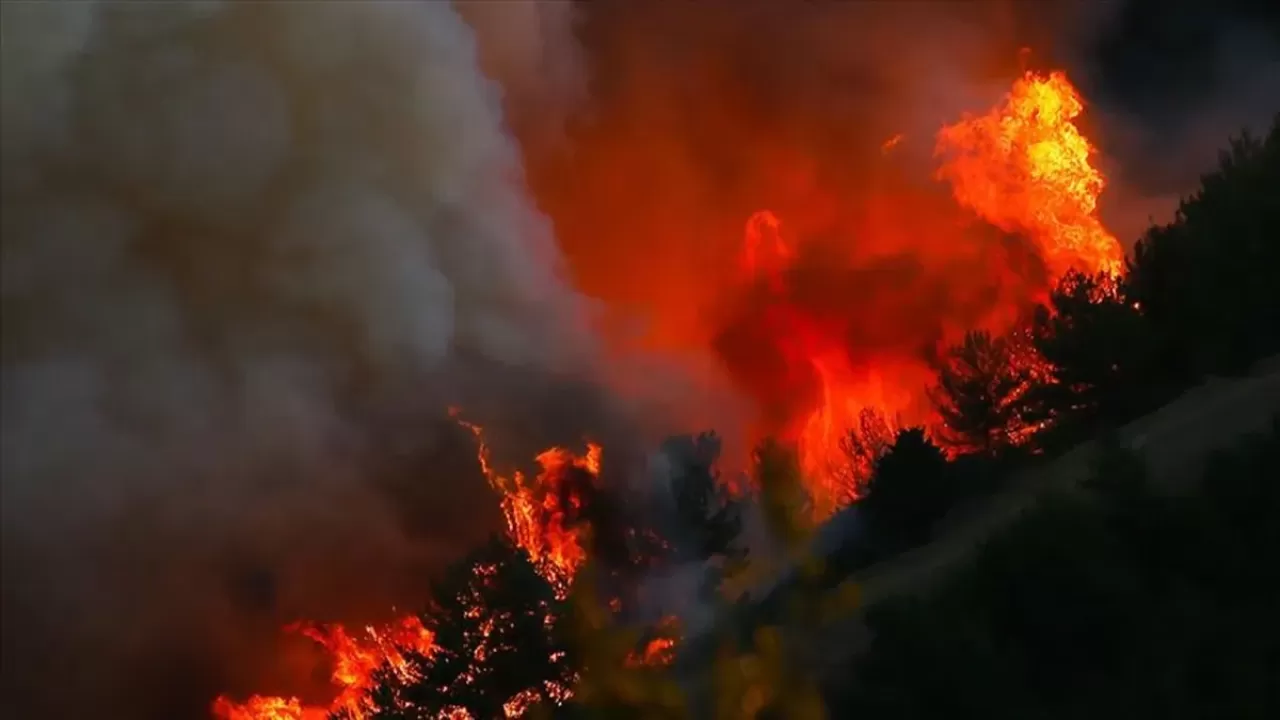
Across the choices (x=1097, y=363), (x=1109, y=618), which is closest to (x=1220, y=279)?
(x=1097, y=363)

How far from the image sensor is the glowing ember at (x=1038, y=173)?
34.1 m

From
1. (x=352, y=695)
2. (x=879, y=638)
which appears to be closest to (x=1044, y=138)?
(x=352, y=695)

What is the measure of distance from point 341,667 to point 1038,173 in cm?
2109

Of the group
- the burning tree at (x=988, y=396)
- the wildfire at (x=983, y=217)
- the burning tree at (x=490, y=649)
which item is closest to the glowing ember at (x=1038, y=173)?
the wildfire at (x=983, y=217)

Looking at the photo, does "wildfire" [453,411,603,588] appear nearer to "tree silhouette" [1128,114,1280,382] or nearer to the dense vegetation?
the dense vegetation

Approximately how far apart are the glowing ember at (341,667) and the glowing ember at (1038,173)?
18.6 metres

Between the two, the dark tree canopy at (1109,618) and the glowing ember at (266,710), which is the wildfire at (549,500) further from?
the dark tree canopy at (1109,618)

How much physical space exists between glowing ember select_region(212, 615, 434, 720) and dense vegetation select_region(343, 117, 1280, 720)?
143 inches

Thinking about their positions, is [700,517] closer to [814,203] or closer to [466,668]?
[466,668]

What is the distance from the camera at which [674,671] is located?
43.0ft

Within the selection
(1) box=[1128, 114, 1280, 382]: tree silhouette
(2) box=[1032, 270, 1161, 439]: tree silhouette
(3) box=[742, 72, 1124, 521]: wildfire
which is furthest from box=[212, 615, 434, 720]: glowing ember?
A: (1) box=[1128, 114, 1280, 382]: tree silhouette

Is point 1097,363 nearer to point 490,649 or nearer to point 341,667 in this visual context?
point 490,649

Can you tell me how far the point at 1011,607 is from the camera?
42.5ft

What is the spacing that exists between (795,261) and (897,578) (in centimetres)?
2006
